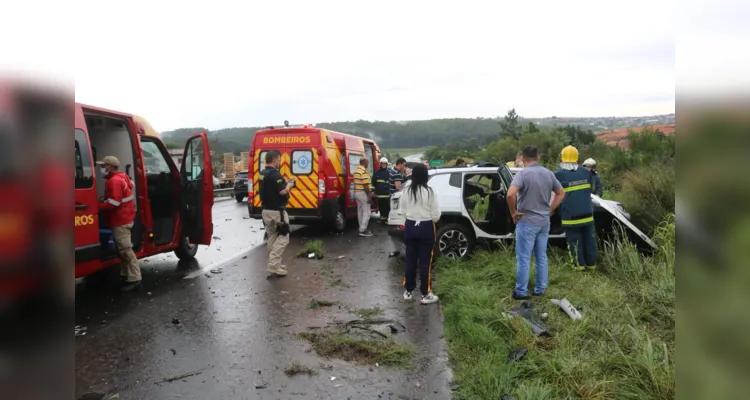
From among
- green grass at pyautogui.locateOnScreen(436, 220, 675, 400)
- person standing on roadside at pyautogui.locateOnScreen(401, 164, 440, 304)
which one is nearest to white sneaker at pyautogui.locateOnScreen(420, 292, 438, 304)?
person standing on roadside at pyautogui.locateOnScreen(401, 164, 440, 304)

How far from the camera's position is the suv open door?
23.2 feet

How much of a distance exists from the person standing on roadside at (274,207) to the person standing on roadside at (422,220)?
1.97m

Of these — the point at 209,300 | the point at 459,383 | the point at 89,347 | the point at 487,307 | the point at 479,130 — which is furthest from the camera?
the point at 479,130

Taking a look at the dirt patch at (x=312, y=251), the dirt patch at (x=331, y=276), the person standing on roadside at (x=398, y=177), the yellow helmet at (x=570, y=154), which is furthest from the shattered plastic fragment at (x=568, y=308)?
the person standing on roadside at (x=398, y=177)

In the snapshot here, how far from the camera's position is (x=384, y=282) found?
644 cm

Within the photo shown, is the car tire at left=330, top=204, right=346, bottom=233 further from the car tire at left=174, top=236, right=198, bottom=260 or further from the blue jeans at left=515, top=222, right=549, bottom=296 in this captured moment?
the blue jeans at left=515, top=222, right=549, bottom=296

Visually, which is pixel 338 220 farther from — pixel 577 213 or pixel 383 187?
pixel 577 213

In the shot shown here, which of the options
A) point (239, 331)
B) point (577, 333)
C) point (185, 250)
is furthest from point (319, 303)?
point (185, 250)

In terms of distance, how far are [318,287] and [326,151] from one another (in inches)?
181

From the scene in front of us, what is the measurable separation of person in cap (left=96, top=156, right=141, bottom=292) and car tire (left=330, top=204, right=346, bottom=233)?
16.7ft

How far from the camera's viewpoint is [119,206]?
564 cm

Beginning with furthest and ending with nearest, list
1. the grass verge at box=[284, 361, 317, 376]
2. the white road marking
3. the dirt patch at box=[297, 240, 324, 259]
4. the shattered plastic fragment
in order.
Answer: the dirt patch at box=[297, 240, 324, 259] → the white road marking → the shattered plastic fragment → the grass verge at box=[284, 361, 317, 376]
